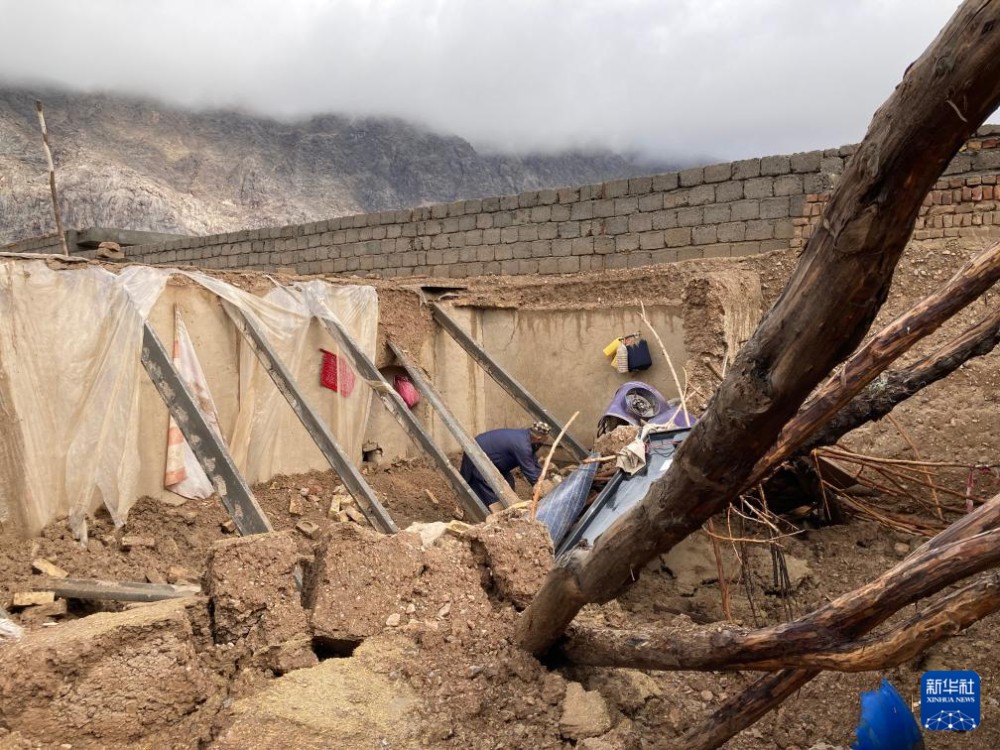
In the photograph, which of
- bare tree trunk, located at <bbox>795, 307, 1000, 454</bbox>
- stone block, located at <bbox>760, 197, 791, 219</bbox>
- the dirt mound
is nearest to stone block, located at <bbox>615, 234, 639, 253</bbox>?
stone block, located at <bbox>760, 197, 791, 219</bbox>

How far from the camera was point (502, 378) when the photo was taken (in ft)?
22.3

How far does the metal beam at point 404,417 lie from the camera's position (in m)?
5.06

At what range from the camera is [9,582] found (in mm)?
4059

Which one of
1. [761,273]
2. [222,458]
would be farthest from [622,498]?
[761,273]

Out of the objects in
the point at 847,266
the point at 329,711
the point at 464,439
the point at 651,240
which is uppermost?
the point at 651,240

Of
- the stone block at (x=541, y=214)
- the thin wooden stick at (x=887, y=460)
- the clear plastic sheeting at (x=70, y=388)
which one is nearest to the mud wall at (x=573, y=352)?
the stone block at (x=541, y=214)

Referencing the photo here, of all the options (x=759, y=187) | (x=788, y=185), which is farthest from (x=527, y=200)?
(x=788, y=185)

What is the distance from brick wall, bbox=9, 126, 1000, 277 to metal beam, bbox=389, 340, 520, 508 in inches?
67.8

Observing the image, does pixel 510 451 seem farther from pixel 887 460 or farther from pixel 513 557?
pixel 513 557

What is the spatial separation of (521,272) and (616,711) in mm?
5650

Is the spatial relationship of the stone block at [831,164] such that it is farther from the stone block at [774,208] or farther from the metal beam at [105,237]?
the metal beam at [105,237]

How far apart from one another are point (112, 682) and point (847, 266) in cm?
237

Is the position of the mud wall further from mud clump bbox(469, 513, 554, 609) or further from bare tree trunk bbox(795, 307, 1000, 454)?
mud clump bbox(469, 513, 554, 609)

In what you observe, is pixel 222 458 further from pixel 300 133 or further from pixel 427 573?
pixel 300 133
